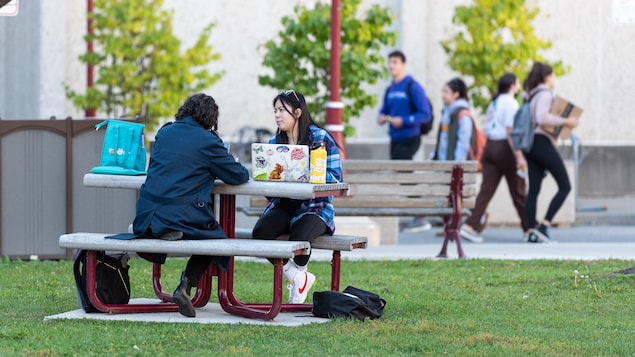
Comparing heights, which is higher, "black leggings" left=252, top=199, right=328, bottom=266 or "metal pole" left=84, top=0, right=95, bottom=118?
"metal pole" left=84, top=0, right=95, bottom=118

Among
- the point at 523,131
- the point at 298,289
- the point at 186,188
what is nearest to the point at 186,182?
the point at 186,188

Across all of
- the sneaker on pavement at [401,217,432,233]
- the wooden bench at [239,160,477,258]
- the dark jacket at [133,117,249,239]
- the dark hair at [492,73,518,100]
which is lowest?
the sneaker on pavement at [401,217,432,233]

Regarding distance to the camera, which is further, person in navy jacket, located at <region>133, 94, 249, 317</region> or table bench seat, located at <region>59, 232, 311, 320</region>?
person in navy jacket, located at <region>133, 94, 249, 317</region>

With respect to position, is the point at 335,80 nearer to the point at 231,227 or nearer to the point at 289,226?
the point at 289,226

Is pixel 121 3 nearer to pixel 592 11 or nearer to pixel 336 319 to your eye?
pixel 592 11

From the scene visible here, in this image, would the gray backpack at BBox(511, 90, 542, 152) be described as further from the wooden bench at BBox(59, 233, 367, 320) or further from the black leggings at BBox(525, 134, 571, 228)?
the wooden bench at BBox(59, 233, 367, 320)

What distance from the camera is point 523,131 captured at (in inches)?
562

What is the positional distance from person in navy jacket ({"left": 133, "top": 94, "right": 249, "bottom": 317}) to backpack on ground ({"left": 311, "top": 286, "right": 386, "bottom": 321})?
586 millimetres

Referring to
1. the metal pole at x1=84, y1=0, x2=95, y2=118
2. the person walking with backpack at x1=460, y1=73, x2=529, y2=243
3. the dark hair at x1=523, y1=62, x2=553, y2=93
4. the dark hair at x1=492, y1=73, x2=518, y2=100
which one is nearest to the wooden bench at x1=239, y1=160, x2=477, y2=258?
the dark hair at x1=523, y1=62, x2=553, y2=93

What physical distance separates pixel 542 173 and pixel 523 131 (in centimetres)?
53

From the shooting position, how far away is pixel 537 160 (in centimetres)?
1441

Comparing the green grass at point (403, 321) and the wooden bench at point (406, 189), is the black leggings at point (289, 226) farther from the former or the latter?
the wooden bench at point (406, 189)

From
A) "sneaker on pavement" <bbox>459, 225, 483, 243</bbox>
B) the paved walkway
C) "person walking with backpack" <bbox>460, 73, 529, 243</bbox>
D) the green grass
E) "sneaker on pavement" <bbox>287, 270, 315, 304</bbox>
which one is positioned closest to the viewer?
the green grass

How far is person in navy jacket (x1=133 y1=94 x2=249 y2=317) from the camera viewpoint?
792cm
